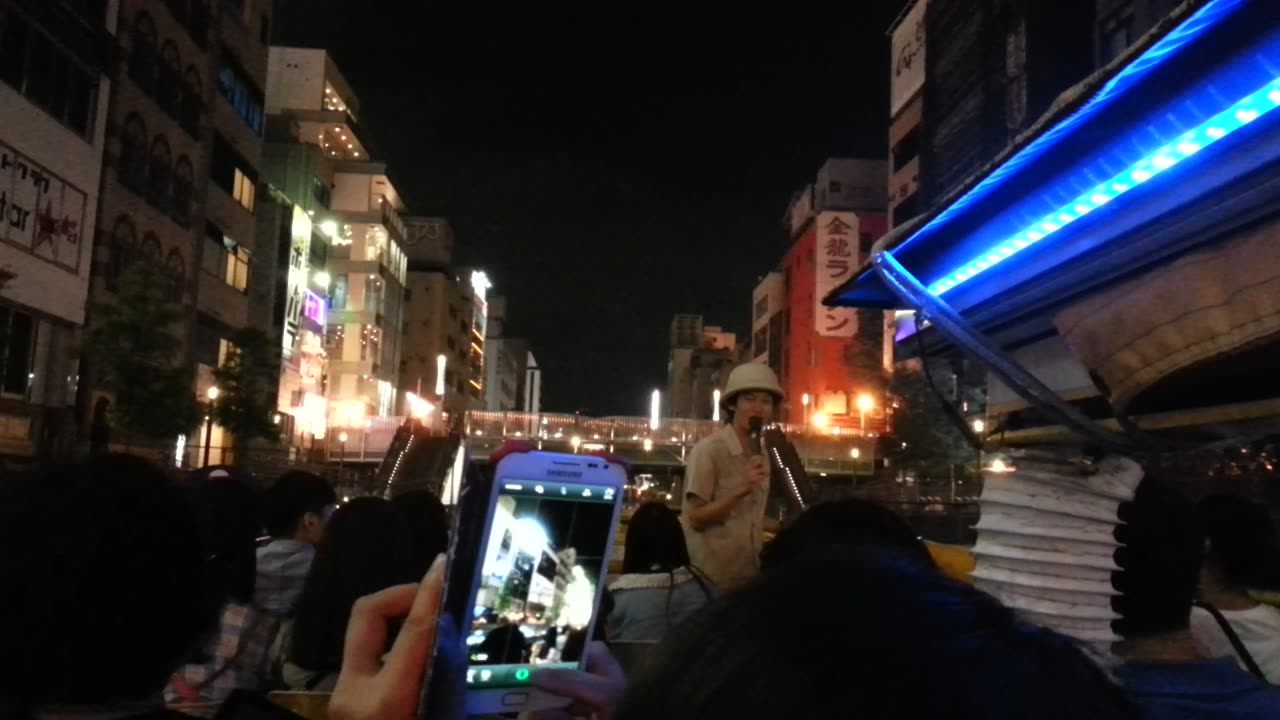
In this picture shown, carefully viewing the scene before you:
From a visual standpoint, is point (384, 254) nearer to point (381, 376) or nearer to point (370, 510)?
point (381, 376)

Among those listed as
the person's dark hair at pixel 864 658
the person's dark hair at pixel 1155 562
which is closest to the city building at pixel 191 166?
the person's dark hair at pixel 1155 562

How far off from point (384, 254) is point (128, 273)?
1487 inches

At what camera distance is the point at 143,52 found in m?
29.9

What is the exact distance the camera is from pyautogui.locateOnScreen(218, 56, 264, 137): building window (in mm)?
37875

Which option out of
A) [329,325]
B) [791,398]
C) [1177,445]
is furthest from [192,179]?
[791,398]

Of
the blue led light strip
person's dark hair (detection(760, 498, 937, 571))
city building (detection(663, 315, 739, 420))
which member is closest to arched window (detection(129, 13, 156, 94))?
the blue led light strip

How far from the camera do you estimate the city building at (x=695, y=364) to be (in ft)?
408

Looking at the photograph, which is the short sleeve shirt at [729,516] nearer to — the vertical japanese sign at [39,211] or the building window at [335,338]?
the vertical japanese sign at [39,211]

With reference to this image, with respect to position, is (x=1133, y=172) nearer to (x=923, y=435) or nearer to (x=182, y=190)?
(x=182, y=190)

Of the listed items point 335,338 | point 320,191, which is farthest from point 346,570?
point 335,338

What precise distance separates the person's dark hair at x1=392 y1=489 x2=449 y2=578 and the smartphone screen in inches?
84.6

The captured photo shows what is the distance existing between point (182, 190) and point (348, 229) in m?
28.2

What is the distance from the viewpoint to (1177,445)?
4.26m

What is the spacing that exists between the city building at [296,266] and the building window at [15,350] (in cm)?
1704
